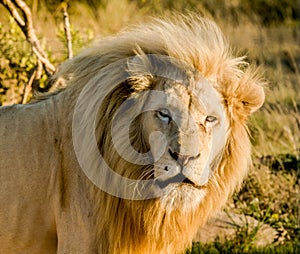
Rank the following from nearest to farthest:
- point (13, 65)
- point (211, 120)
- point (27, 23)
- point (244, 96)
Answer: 1. point (211, 120)
2. point (244, 96)
3. point (27, 23)
4. point (13, 65)

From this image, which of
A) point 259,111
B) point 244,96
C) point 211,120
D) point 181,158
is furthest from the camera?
point 259,111

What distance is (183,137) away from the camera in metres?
3.29

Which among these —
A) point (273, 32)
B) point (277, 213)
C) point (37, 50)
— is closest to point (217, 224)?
point (277, 213)

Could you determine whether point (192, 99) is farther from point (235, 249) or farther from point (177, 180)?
point (235, 249)

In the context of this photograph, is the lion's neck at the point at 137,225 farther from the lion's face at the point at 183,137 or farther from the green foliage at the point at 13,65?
the green foliage at the point at 13,65

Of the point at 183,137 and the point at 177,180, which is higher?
the point at 183,137

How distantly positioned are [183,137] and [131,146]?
0.30 meters

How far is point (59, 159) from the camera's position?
12.0ft

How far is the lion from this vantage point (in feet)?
11.3

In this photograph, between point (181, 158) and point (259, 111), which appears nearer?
point (181, 158)

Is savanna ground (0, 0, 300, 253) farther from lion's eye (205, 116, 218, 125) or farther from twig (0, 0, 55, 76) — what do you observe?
lion's eye (205, 116, 218, 125)

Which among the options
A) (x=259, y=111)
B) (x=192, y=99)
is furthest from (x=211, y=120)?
(x=259, y=111)

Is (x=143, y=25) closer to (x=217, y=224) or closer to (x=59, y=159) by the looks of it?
(x=59, y=159)

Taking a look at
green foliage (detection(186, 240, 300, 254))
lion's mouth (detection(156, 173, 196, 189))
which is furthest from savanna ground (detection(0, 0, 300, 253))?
lion's mouth (detection(156, 173, 196, 189))
